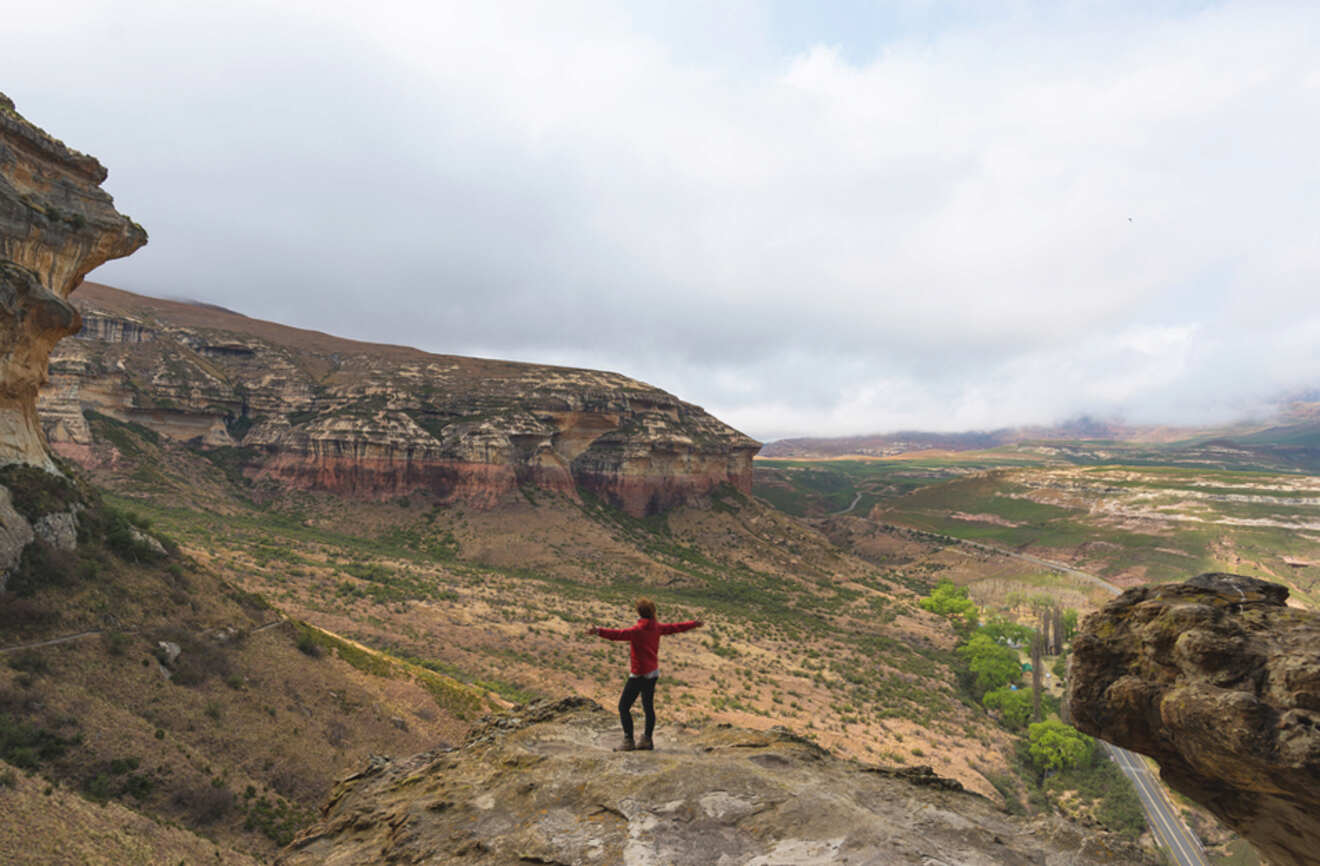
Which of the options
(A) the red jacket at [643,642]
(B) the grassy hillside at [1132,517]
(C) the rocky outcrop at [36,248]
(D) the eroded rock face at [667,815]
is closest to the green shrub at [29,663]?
(C) the rocky outcrop at [36,248]

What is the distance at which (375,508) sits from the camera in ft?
207

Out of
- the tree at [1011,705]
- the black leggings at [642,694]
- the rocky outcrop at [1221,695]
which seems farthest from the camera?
the tree at [1011,705]

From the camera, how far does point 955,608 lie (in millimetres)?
61219

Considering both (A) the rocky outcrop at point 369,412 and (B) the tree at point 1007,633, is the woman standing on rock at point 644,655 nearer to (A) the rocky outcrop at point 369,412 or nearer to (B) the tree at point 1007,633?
(B) the tree at point 1007,633

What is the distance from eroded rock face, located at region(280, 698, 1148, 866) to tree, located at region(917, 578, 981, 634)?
2326 inches

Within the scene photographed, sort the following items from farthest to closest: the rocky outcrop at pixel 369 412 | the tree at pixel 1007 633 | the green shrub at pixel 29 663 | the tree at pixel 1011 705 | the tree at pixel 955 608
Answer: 1. the rocky outcrop at pixel 369 412
2. the tree at pixel 955 608
3. the tree at pixel 1007 633
4. the tree at pixel 1011 705
5. the green shrub at pixel 29 663

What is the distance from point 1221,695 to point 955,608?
6581 cm

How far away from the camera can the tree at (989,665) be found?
4212 cm

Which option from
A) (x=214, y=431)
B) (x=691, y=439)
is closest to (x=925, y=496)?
(x=691, y=439)

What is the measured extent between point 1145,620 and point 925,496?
147 m

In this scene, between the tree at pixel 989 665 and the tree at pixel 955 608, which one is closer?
the tree at pixel 989 665

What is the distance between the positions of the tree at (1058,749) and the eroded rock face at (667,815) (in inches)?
1342

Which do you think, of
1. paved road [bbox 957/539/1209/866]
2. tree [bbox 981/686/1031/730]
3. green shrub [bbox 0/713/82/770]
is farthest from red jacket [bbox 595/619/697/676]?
tree [bbox 981/686/1031/730]

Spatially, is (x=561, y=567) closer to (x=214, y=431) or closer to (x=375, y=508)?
(x=375, y=508)
